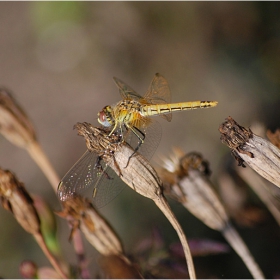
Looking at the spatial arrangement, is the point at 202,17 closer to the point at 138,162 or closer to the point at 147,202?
the point at 147,202

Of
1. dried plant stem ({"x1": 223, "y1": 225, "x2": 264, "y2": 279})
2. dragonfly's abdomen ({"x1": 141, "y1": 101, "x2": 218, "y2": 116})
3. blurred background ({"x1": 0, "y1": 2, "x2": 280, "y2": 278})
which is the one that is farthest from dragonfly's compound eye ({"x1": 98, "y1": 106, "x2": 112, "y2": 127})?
blurred background ({"x1": 0, "y1": 2, "x2": 280, "y2": 278})

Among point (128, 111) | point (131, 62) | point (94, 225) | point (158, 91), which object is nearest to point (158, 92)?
point (158, 91)

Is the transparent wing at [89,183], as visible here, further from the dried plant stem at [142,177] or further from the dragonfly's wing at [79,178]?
the dried plant stem at [142,177]

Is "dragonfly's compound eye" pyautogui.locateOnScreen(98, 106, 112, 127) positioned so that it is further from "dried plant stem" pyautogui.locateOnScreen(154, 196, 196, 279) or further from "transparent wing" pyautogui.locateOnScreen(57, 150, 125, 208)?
"dried plant stem" pyautogui.locateOnScreen(154, 196, 196, 279)

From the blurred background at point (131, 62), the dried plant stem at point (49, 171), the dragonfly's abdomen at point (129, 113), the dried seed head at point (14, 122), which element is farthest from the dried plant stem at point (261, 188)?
the blurred background at point (131, 62)

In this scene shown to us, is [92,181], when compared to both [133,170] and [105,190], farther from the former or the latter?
[133,170]

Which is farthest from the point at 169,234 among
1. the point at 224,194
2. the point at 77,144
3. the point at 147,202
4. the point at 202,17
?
the point at 202,17
